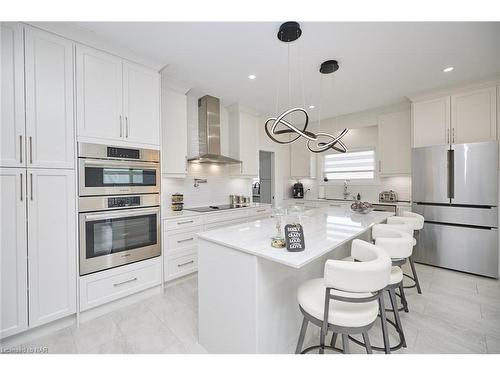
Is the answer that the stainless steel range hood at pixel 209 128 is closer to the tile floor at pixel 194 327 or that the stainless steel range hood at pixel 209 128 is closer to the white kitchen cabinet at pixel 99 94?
the white kitchen cabinet at pixel 99 94

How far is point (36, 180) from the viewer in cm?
175

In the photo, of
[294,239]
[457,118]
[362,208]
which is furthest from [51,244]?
[457,118]

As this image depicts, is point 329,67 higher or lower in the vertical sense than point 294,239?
higher

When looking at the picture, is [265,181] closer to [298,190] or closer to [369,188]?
[298,190]

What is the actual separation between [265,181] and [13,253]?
4.48 metres

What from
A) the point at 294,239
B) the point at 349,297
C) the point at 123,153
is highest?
the point at 123,153

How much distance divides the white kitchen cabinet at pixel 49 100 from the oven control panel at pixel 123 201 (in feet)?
1.56

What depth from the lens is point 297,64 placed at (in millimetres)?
2578

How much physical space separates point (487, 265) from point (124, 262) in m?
4.60

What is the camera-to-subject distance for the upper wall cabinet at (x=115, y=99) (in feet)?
6.55

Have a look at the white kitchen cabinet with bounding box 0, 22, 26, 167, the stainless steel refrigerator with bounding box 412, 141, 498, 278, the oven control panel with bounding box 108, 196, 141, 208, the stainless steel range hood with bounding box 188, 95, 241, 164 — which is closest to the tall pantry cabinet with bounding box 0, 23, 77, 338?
the white kitchen cabinet with bounding box 0, 22, 26, 167

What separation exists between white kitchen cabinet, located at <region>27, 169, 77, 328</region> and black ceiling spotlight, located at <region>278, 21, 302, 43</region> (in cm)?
232

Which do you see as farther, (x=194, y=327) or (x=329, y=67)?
(x=329, y=67)

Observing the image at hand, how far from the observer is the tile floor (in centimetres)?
168
